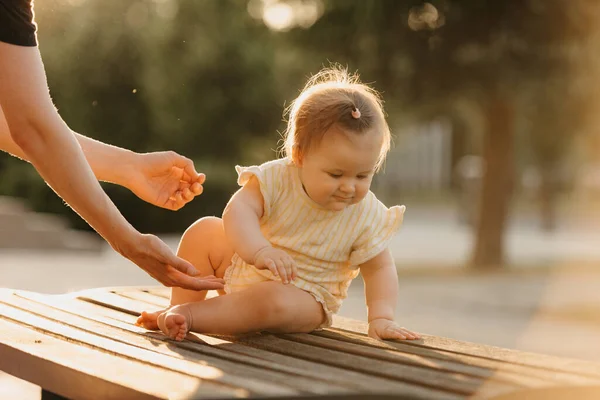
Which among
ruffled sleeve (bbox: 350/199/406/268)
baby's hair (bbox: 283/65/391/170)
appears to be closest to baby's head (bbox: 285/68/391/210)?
baby's hair (bbox: 283/65/391/170)

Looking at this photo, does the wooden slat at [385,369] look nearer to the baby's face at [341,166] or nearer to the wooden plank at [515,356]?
the wooden plank at [515,356]

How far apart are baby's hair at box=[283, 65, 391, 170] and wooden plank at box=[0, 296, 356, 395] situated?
0.67m

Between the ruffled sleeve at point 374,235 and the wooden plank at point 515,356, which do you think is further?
the ruffled sleeve at point 374,235

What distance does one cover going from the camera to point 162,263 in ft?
7.64

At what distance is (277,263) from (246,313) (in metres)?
0.19

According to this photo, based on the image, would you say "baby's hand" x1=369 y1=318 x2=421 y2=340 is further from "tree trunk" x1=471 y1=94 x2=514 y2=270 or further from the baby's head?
"tree trunk" x1=471 y1=94 x2=514 y2=270

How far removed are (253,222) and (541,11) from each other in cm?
851

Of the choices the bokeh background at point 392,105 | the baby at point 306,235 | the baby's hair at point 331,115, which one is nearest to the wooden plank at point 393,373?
the baby at point 306,235

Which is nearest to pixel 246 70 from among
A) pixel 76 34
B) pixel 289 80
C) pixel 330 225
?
pixel 289 80

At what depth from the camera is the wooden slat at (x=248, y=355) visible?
1969 mm

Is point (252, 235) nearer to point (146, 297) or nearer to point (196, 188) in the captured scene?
point (196, 188)

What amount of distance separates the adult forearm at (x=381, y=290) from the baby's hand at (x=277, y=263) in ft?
1.28

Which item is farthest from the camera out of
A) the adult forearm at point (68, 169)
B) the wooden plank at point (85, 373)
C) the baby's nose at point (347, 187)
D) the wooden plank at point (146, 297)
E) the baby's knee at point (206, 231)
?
the wooden plank at point (146, 297)

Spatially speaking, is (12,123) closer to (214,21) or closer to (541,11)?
(541,11)
